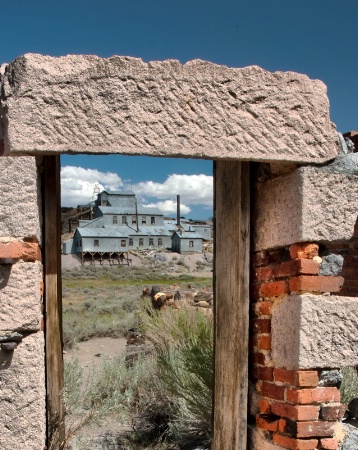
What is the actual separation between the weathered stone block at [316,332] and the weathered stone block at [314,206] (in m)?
0.33

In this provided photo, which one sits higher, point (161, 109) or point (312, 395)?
point (161, 109)

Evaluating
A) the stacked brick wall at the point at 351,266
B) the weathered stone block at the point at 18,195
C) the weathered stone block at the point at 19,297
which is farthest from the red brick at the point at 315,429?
the stacked brick wall at the point at 351,266

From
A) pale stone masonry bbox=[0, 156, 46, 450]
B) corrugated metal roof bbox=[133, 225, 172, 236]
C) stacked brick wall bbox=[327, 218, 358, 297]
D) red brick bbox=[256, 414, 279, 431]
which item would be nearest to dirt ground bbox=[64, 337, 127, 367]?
stacked brick wall bbox=[327, 218, 358, 297]

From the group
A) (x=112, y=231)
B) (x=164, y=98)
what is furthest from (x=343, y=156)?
(x=112, y=231)

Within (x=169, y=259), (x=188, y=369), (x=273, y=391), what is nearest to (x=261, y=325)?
(x=273, y=391)

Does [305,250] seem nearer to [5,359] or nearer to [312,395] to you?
[312,395]

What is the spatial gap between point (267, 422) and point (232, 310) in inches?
25.0

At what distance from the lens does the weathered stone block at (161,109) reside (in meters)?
2.25

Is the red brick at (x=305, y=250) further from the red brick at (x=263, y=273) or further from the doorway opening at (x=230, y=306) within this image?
the doorway opening at (x=230, y=306)

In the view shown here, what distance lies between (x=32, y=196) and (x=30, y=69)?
59 cm

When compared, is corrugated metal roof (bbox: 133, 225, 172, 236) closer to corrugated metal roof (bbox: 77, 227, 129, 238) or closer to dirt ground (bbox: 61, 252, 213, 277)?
corrugated metal roof (bbox: 77, 227, 129, 238)

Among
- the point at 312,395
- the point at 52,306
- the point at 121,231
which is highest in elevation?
the point at 52,306

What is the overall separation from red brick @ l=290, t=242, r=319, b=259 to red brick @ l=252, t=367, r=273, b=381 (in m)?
0.66

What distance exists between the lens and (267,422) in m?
2.65
